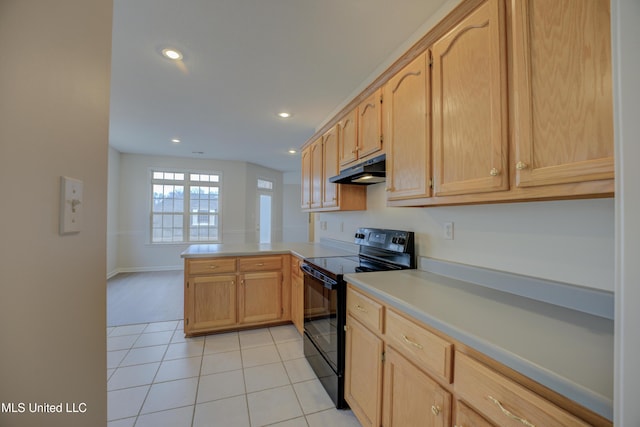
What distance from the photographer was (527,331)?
880mm

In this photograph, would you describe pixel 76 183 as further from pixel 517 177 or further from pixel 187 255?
pixel 187 255

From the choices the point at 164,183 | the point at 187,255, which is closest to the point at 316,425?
the point at 187,255

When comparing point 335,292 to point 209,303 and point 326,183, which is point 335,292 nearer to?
point 326,183

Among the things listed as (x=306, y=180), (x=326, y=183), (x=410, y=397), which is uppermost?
(x=306, y=180)

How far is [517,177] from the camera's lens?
3.35 ft

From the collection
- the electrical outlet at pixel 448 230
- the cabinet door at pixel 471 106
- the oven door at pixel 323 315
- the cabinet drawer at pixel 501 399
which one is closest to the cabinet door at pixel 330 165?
the oven door at pixel 323 315

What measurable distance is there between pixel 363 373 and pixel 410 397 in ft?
1.36

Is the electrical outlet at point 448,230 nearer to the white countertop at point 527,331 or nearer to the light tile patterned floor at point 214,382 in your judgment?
the white countertop at point 527,331

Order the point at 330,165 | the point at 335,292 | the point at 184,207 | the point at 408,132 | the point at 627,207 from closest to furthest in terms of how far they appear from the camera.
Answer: the point at 627,207 → the point at 408,132 → the point at 335,292 → the point at 330,165 → the point at 184,207

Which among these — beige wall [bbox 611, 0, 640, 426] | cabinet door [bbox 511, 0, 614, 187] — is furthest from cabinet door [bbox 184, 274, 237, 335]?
beige wall [bbox 611, 0, 640, 426]

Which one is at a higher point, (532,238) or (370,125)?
(370,125)

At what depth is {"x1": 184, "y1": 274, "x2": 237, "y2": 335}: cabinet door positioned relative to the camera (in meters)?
2.70

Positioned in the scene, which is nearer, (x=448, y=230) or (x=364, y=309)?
(x=364, y=309)

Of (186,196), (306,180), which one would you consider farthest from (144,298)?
(306,180)
